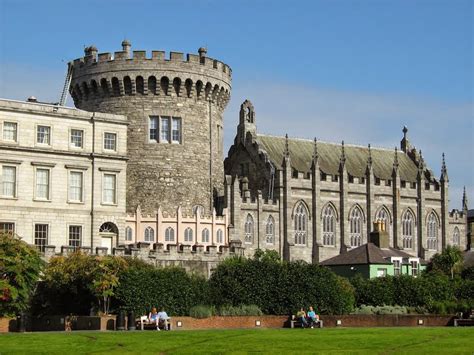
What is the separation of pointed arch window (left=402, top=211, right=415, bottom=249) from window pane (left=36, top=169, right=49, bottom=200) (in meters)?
43.7

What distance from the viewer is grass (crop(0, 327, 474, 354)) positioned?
3728 centimetres

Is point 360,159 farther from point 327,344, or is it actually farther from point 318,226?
point 327,344

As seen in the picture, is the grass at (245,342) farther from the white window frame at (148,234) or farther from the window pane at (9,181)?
the white window frame at (148,234)

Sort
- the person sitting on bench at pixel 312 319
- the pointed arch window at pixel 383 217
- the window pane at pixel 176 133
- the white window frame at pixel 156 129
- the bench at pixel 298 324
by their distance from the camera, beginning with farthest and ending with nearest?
the pointed arch window at pixel 383 217, the window pane at pixel 176 133, the white window frame at pixel 156 129, the bench at pixel 298 324, the person sitting on bench at pixel 312 319

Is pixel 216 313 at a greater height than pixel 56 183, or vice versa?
pixel 56 183

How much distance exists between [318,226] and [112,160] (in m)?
28.0

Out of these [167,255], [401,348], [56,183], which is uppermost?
[56,183]

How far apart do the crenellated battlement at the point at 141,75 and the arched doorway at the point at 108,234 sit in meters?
12.6

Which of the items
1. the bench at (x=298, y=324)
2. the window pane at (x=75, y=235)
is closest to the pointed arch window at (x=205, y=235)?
the window pane at (x=75, y=235)

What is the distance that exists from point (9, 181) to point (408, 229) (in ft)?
155

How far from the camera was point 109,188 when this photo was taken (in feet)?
233

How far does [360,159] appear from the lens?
4117 inches

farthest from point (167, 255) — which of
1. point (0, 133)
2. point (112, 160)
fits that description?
point (0, 133)

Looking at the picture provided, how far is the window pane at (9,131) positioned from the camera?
6719cm
